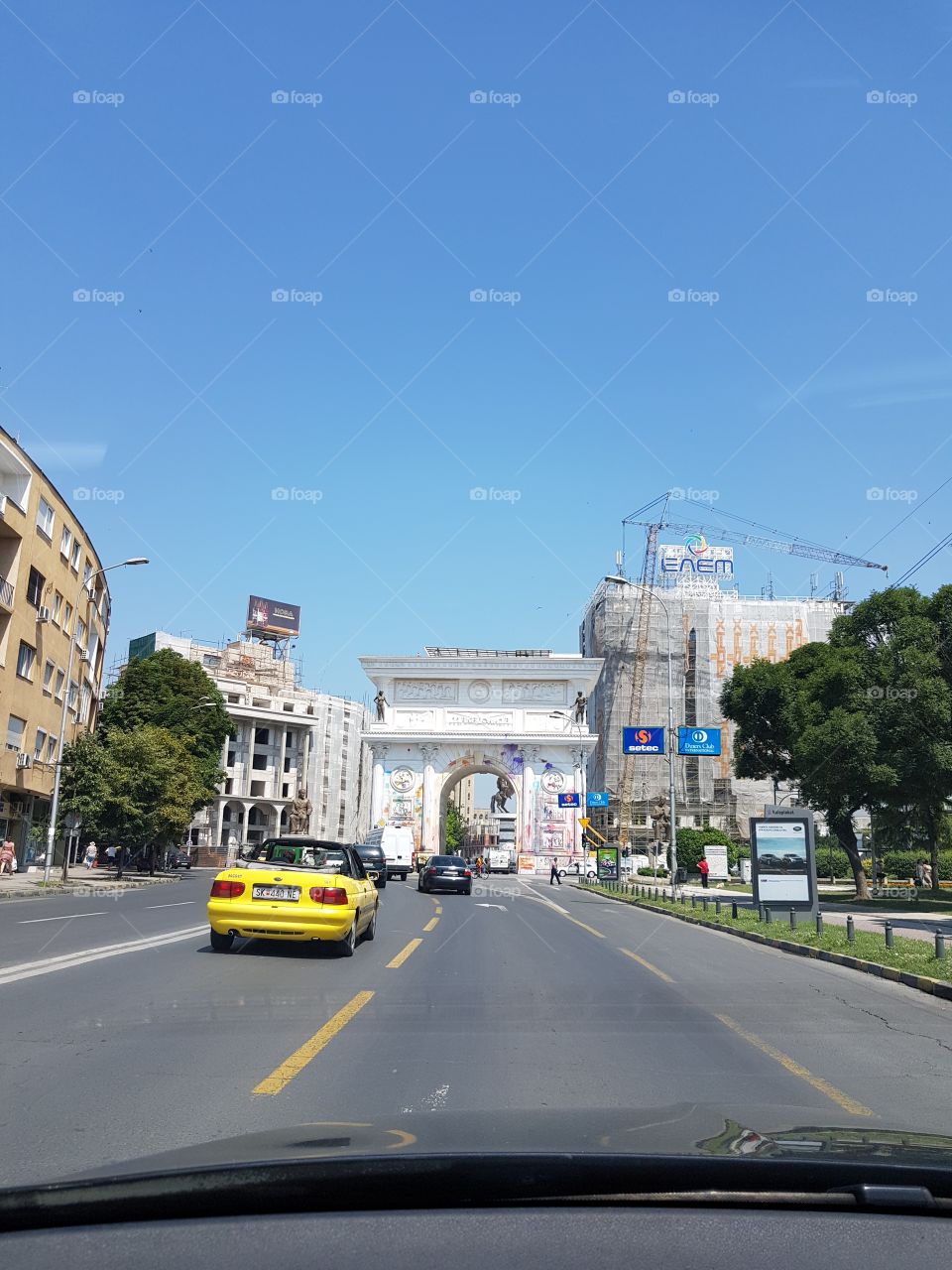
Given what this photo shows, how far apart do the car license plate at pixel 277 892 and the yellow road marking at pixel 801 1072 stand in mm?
5359

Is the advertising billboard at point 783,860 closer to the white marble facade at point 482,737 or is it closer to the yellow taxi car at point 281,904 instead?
the yellow taxi car at point 281,904

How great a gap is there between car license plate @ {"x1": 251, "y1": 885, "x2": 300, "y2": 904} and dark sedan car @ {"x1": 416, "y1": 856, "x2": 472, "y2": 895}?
25.1 m

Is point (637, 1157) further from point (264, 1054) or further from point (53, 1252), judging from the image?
point (264, 1054)

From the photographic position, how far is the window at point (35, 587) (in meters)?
40.3

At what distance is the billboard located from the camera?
10775cm

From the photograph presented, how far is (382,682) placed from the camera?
7944 centimetres

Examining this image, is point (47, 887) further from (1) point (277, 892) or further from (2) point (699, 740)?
(1) point (277, 892)

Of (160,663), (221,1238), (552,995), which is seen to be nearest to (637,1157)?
(221,1238)

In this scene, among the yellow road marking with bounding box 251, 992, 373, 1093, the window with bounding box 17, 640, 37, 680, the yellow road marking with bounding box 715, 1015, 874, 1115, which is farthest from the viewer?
the window with bounding box 17, 640, 37, 680

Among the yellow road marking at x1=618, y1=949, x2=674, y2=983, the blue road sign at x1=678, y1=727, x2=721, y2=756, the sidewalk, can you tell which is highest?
the blue road sign at x1=678, y1=727, x2=721, y2=756

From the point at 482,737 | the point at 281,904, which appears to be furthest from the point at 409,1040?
the point at 482,737

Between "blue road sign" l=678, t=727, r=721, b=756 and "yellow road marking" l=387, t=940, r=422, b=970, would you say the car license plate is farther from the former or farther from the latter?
"blue road sign" l=678, t=727, r=721, b=756

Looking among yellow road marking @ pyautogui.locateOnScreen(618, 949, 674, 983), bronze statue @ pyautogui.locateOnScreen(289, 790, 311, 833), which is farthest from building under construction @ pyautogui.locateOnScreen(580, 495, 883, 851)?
yellow road marking @ pyautogui.locateOnScreen(618, 949, 674, 983)

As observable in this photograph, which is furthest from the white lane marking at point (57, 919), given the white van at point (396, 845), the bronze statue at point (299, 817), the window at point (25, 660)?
the bronze statue at point (299, 817)
